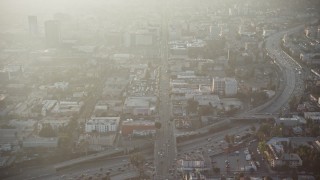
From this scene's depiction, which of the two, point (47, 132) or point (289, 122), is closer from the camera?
point (47, 132)

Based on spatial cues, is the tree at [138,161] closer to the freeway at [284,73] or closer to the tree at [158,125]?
the tree at [158,125]

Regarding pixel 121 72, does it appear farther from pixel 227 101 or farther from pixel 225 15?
pixel 225 15

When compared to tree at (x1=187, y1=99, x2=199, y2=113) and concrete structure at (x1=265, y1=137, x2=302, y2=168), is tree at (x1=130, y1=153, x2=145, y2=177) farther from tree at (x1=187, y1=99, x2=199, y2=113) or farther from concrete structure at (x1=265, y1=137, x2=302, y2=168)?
tree at (x1=187, y1=99, x2=199, y2=113)

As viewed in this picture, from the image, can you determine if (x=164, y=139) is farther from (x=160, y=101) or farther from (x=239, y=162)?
(x=160, y=101)

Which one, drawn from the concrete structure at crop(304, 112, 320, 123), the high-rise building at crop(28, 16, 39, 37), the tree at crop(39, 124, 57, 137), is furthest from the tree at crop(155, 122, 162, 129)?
the high-rise building at crop(28, 16, 39, 37)

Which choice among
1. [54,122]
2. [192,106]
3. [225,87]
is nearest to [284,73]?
[225,87]

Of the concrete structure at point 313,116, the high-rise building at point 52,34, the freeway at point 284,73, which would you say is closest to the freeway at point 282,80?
the freeway at point 284,73

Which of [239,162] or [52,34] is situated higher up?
[52,34]
